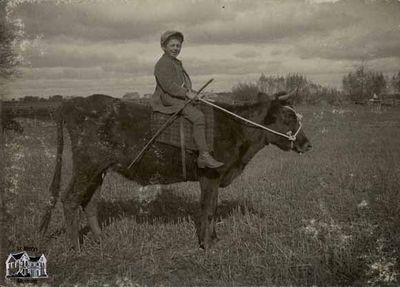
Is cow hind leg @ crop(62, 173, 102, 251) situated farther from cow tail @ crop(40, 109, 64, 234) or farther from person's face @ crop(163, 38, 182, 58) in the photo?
person's face @ crop(163, 38, 182, 58)

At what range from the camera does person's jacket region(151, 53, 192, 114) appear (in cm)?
564

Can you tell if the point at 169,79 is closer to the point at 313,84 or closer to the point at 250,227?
the point at 250,227

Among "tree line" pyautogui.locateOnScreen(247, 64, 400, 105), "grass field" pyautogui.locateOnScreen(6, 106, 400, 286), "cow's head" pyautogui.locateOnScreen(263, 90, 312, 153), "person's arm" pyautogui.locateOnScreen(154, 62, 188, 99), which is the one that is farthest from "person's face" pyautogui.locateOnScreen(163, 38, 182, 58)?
"grass field" pyautogui.locateOnScreen(6, 106, 400, 286)

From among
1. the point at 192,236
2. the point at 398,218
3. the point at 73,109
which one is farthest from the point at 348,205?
the point at 73,109

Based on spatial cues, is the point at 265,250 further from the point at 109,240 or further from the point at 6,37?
the point at 6,37

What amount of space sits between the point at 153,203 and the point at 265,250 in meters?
3.00

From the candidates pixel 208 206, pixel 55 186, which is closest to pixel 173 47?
pixel 208 206

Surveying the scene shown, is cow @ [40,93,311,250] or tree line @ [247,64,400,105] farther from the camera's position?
tree line @ [247,64,400,105]

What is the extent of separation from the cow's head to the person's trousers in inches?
48.5

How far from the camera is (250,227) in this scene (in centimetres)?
611

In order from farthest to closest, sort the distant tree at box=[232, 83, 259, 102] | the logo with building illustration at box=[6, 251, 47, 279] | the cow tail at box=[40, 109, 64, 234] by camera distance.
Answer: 1. the distant tree at box=[232, 83, 259, 102]
2. the cow tail at box=[40, 109, 64, 234]
3. the logo with building illustration at box=[6, 251, 47, 279]

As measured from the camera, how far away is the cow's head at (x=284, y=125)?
6.35 meters

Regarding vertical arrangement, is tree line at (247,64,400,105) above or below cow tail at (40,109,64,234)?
above

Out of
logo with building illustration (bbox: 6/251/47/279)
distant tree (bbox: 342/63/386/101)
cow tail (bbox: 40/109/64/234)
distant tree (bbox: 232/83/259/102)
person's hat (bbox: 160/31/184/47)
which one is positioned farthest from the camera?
distant tree (bbox: 342/63/386/101)
